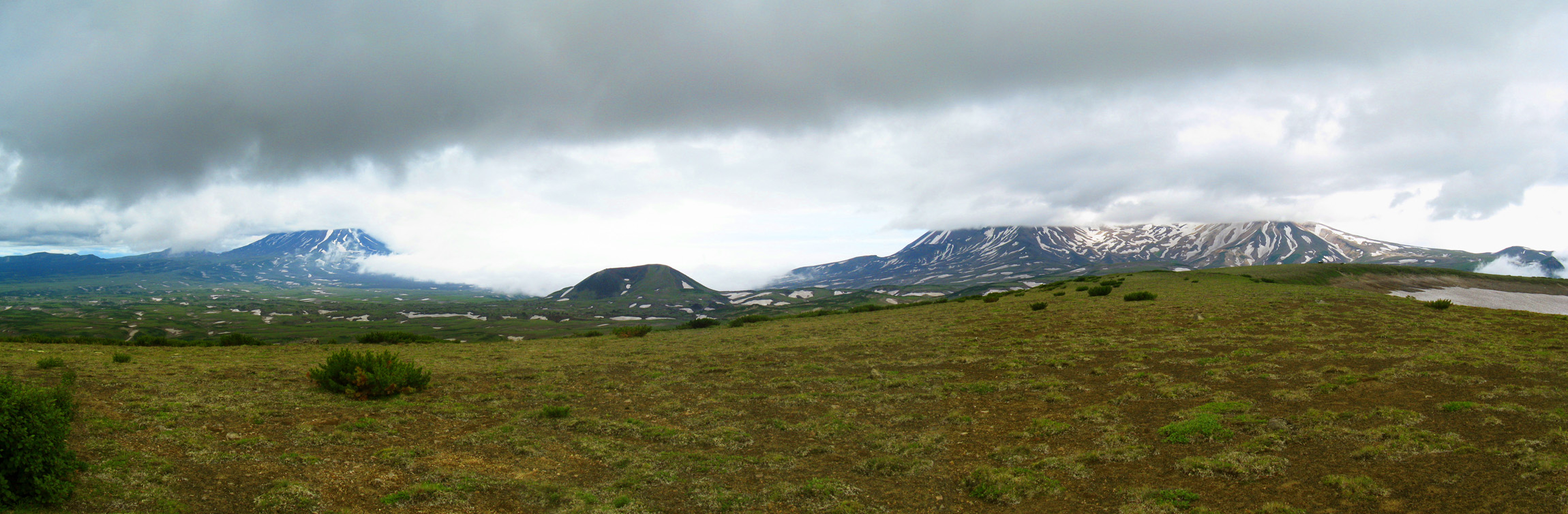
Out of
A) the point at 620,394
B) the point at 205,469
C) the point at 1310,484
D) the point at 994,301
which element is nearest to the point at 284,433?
the point at 205,469

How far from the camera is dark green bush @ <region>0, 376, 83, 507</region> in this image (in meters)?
8.43

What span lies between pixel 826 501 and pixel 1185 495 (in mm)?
6242

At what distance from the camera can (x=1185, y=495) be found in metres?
10.3

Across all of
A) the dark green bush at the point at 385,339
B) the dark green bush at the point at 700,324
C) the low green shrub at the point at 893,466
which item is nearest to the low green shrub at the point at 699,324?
the dark green bush at the point at 700,324

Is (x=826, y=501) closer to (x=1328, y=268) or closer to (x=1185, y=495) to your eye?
(x=1185, y=495)

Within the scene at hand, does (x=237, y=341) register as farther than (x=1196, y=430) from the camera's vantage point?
Yes

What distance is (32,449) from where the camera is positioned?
877 cm

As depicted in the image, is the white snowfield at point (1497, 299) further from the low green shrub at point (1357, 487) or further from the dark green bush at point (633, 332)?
the dark green bush at point (633, 332)

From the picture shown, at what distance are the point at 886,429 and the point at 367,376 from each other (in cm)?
1558

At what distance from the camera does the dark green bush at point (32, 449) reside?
332 inches

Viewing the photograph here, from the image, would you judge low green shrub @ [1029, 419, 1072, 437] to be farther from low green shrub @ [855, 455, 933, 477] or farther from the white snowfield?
the white snowfield

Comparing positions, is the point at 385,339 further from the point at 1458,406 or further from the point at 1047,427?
the point at 1458,406

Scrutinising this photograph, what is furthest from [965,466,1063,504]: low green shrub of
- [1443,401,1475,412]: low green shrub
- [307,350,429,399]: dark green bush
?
[307,350,429,399]: dark green bush

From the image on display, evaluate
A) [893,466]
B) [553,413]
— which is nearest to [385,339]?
[553,413]
